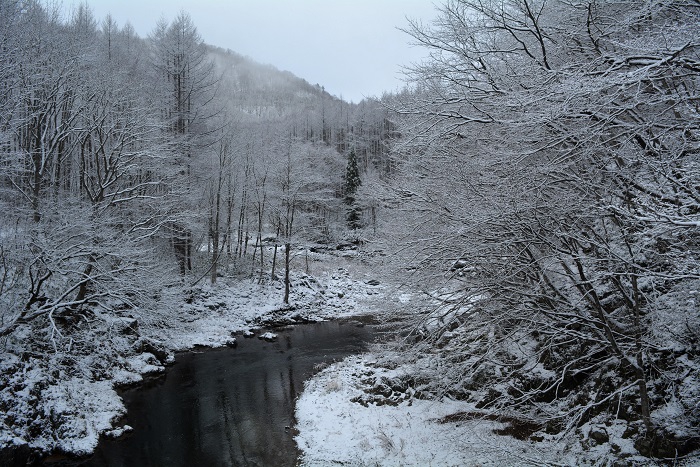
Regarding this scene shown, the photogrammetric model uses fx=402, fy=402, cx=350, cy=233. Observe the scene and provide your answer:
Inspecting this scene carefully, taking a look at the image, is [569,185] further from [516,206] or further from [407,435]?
[407,435]

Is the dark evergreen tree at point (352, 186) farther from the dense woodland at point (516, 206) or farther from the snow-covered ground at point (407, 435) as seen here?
the snow-covered ground at point (407, 435)

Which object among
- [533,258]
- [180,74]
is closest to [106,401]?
[533,258]

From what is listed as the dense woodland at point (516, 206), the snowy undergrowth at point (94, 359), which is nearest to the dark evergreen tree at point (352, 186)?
the snowy undergrowth at point (94, 359)

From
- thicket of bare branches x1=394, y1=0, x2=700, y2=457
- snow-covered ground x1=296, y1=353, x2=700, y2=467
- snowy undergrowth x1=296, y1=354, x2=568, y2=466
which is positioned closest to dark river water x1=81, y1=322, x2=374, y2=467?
snowy undergrowth x1=296, y1=354, x2=568, y2=466

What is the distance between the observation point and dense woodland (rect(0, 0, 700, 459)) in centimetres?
410

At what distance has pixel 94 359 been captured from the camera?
12.2 meters

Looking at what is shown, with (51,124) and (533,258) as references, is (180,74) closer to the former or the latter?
(51,124)

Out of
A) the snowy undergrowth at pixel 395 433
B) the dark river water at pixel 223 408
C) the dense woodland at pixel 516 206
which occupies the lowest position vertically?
the dark river water at pixel 223 408

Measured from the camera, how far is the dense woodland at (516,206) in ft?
13.4

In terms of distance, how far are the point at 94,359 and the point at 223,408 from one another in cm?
460

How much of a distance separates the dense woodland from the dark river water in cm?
285

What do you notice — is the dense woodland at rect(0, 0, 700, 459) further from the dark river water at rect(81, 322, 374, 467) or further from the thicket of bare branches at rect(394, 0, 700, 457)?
the dark river water at rect(81, 322, 374, 467)

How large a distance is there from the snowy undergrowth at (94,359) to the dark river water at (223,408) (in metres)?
0.64

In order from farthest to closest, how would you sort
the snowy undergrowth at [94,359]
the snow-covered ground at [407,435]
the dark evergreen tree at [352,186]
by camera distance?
the dark evergreen tree at [352,186] → the snowy undergrowth at [94,359] → the snow-covered ground at [407,435]
